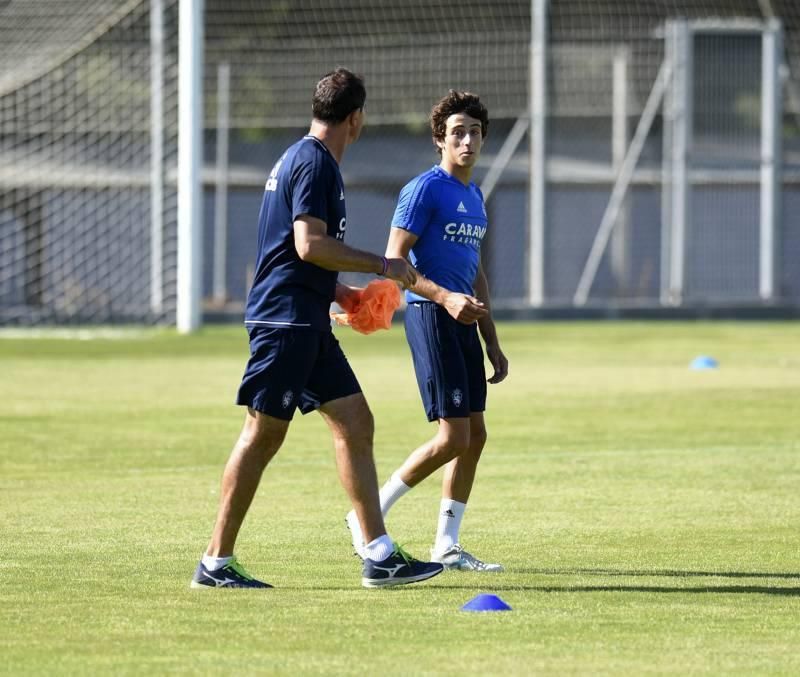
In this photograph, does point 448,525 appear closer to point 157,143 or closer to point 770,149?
point 157,143

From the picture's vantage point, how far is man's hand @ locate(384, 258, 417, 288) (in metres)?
8.12

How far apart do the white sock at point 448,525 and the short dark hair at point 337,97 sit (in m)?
2.12

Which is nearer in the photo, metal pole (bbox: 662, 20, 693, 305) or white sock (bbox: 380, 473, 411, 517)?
white sock (bbox: 380, 473, 411, 517)

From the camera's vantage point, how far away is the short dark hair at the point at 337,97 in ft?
26.6

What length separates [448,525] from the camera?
9016mm

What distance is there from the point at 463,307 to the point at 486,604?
5.03ft

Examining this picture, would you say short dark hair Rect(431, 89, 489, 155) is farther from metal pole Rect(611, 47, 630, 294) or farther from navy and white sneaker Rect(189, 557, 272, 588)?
metal pole Rect(611, 47, 630, 294)

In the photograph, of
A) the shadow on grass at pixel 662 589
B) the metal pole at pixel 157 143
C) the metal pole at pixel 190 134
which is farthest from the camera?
the metal pole at pixel 157 143

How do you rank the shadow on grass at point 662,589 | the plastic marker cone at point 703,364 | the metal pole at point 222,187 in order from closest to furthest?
the shadow on grass at point 662,589, the plastic marker cone at point 703,364, the metal pole at point 222,187

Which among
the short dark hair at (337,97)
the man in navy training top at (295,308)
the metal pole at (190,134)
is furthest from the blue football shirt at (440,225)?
the metal pole at (190,134)

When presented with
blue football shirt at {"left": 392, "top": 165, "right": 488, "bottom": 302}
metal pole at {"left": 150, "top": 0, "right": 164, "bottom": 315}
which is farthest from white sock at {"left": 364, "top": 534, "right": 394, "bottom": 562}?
metal pole at {"left": 150, "top": 0, "right": 164, "bottom": 315}

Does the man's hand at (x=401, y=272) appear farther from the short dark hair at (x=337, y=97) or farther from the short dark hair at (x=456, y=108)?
the short dark hair at (x=456, y=108)

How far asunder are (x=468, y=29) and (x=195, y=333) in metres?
12.9

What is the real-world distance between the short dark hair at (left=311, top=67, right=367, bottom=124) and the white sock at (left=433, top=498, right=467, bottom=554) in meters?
2.12
